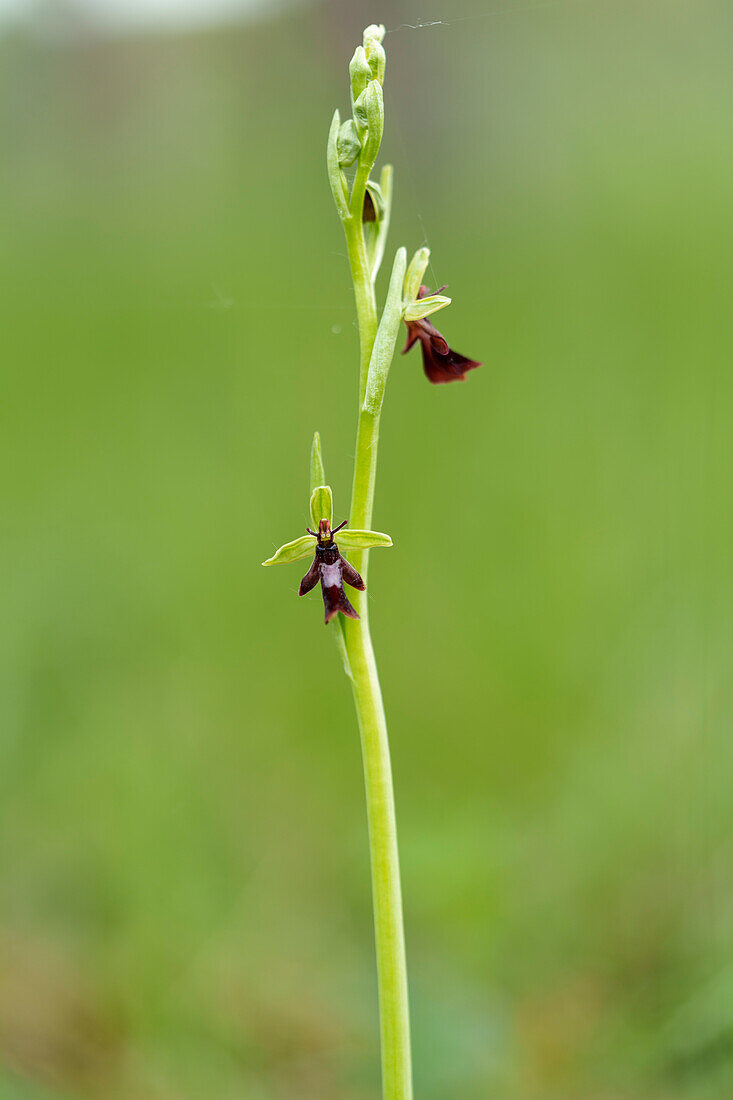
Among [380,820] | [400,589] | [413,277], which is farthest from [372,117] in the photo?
[400,589]

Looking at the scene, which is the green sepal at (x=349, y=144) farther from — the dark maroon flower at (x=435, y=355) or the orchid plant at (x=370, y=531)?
the dark maroon flower at (x=435, y=355)

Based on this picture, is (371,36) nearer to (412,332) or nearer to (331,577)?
(412,332)

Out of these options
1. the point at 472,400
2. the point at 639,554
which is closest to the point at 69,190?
the point at 472,400

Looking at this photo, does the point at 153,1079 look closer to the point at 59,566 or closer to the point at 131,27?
the point at 59,566

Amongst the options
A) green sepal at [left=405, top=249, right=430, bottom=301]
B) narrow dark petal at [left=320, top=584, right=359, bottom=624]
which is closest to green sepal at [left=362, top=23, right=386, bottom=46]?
green sepal at [left=405, top=249, right=430, bottom=301]

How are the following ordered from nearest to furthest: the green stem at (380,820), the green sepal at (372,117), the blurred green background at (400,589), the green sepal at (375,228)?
the green stem at (380,820) < the green sepal at (372,117) < the green sepal at (375,228) < the blurred green background at (400,589)

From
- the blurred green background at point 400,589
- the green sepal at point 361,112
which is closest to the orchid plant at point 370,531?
the green sepal at point 361,112

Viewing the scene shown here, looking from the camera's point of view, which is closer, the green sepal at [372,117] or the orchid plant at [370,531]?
the orchid plant at [370,531]

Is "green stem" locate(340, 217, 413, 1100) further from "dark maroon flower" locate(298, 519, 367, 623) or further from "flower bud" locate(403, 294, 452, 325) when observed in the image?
"flower bud" locate(403, 294, 452, 325)
